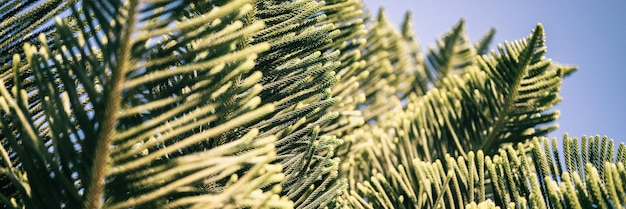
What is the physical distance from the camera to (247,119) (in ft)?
2.84

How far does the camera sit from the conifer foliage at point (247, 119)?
0.84 meters

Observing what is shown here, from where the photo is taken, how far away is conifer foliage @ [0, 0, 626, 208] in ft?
2.76

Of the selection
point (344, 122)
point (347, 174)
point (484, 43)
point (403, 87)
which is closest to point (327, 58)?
point (344, 122)

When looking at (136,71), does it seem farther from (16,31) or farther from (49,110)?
(16,31)

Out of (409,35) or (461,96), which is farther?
(409,35)

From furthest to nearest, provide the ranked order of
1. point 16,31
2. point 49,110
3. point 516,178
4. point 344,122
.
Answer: point 344,122, point 516,178, point 16,31, point 49,110

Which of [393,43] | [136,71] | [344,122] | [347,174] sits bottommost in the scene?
[347,174]

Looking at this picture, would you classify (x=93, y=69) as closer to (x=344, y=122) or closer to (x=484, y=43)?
(x=344, y=122)

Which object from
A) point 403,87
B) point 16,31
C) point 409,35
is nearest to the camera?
point 16,31

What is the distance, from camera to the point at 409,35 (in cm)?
306

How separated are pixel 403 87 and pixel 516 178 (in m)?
1.39

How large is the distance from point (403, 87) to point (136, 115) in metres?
2.04

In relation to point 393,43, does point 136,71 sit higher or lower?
lower

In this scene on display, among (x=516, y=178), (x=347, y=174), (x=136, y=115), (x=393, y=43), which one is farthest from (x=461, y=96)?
(x=136, y=115)
